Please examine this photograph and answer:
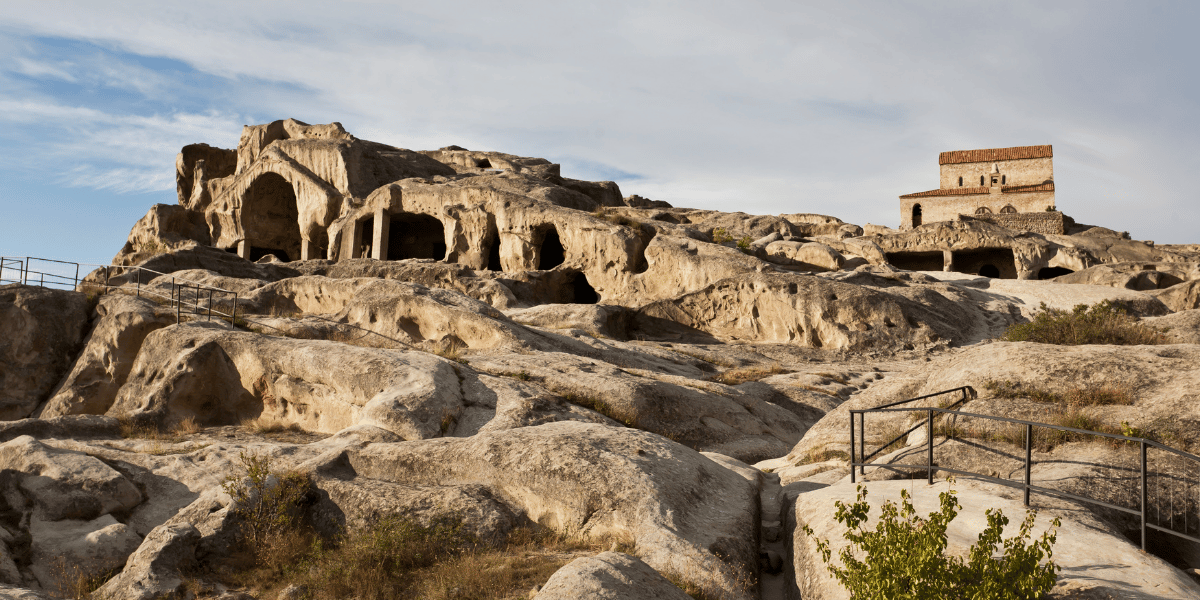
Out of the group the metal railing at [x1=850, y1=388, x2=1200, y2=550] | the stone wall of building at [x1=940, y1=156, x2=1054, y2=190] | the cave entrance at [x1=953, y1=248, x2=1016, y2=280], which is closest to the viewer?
the metal railing at [x1=850, y1=388, x2=1200, y2=550]

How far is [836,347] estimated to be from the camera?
22000 millimetres

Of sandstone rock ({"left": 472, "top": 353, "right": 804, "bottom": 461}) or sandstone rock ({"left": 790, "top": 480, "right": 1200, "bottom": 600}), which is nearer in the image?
sandstone rock ({"left": 790, "top": 480, "right": 1200, "bottom": 600})

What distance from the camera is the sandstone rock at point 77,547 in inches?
292

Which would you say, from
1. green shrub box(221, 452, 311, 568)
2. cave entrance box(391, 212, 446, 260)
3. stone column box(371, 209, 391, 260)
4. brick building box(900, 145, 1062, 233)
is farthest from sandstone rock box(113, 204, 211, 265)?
brick building box(900, 145, 1062, 233)

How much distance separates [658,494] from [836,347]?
623 inches

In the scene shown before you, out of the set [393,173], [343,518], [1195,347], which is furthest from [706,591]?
[393,173]

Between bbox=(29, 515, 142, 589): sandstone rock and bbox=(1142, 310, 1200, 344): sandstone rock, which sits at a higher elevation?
bbox=(1142, 310, 1200, 344): sandstone rock

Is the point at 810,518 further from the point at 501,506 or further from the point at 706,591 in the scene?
the point at 501,506

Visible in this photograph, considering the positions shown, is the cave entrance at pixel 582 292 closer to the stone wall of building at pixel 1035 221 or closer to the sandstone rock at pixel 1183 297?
the sandstone rock at pixel 1183 297

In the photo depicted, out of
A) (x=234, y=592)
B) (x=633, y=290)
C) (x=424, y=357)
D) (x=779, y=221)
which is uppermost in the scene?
(x=779, y=221)

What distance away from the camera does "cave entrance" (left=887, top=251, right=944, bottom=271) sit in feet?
123

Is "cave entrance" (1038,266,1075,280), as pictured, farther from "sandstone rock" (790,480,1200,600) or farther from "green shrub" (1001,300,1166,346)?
"sandstone rock" (790,480,1200,600)

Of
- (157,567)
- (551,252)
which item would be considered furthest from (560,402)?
(551,252)

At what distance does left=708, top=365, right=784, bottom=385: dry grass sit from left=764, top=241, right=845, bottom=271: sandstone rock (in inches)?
435
